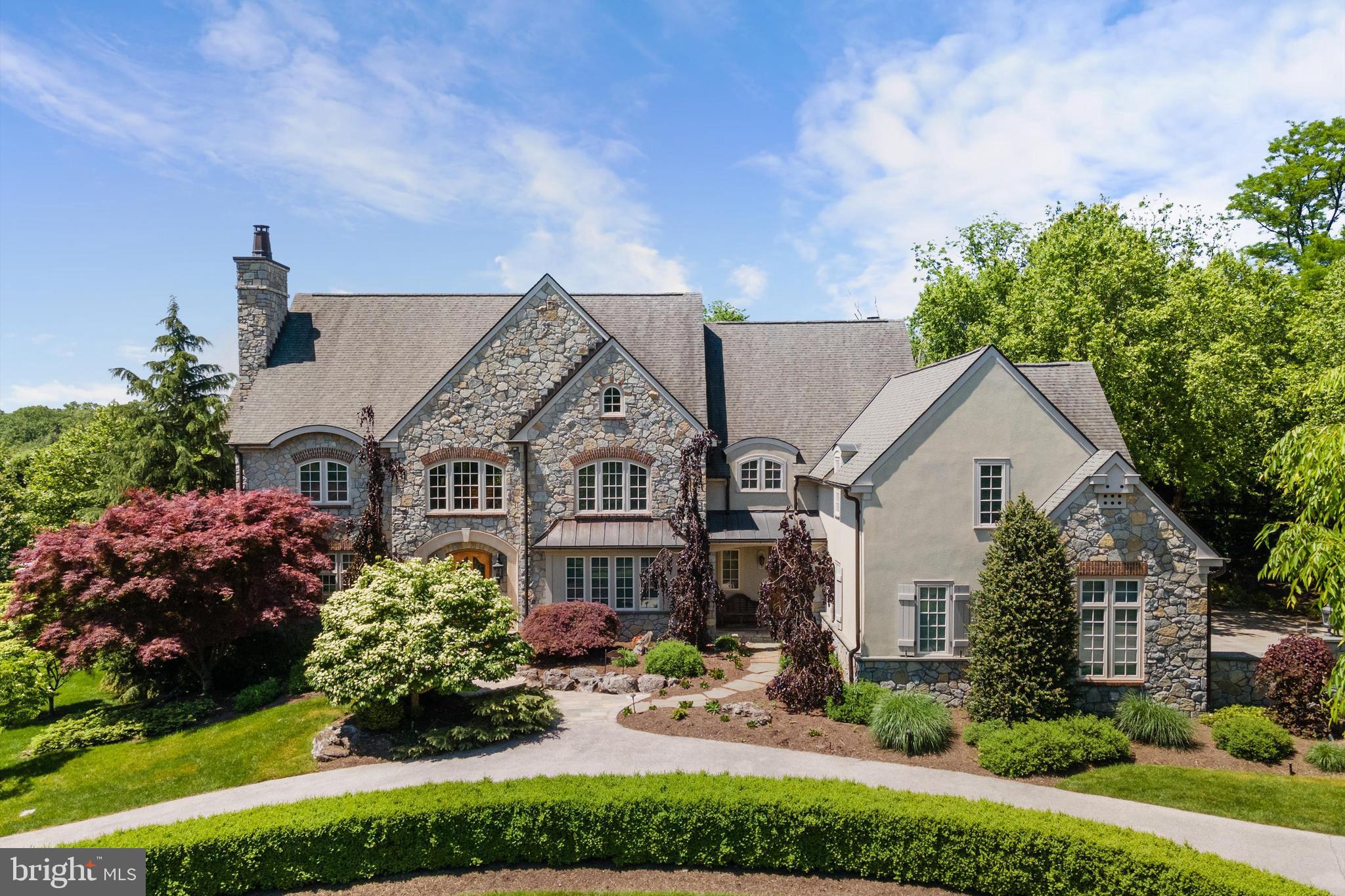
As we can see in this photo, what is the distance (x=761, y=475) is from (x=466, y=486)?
32.8 ft

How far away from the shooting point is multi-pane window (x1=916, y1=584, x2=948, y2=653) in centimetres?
1602

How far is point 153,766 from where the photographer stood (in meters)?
14.1

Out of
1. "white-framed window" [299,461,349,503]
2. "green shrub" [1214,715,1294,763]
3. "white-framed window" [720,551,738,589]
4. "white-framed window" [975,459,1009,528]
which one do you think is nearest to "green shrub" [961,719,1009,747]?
"green shrub" [1214,715,1294,763]

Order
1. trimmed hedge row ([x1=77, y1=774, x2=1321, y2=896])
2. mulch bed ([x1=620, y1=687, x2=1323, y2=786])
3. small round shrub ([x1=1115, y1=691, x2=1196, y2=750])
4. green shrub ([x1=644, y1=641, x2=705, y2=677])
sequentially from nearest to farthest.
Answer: trimmed hedge row ([x1=77, y1=774, x2=1321, y2=896]), mulch bed ([x1=620, y1=687, x2=1323, y2=786]), small round shrub ([x1=1115, y1=691, x2=1196, y2=750]), green shrub ([x1=644, y1=641, x2=705, y2=677])

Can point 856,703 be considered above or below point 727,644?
above

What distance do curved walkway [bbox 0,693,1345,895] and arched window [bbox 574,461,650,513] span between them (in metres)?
7.85

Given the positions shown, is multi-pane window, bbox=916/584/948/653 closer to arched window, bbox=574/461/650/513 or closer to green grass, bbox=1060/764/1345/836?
green grass, bbox=1060/764/1345/836

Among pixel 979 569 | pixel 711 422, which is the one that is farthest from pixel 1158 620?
pixel 711 422

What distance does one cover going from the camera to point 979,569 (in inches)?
631

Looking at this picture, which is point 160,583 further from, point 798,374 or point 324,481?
point 798,374

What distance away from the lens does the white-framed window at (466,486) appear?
2198 centimetres

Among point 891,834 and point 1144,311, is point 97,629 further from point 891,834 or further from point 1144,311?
point 1144,311

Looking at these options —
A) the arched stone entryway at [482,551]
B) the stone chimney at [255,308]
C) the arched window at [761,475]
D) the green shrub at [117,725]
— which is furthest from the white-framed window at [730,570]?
the stone chimney at [255,308]

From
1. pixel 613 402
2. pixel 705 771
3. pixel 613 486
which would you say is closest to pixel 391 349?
pixel 613 402
